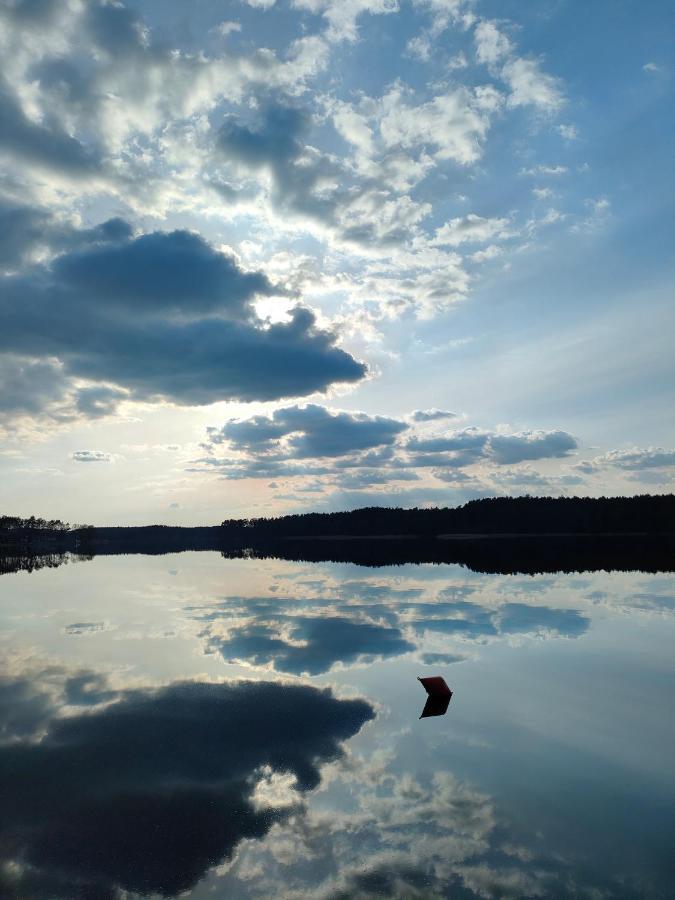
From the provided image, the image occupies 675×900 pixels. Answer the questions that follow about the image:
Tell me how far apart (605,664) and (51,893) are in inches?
782

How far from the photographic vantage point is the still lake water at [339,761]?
31.2ft

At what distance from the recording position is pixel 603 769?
1309cm

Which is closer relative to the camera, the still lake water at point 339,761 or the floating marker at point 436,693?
the still lake water at point 339,761

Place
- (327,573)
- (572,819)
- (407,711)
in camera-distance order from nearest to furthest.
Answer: (572,819) → (407,711) → (327,573)

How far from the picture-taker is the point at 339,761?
13.7m

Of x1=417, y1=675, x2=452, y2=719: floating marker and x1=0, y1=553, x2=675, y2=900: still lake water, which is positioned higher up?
x1=417, y1=675, x2=452, y2=719: floating marker

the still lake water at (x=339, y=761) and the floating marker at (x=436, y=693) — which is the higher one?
the floating marker at (x=436, y=693)

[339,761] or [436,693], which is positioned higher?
[436,693]

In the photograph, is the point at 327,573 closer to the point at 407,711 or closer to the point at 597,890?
the point at 407,711

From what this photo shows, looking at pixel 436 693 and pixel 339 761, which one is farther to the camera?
pixel 436 693

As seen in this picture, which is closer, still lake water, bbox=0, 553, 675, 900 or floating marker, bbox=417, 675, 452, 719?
still lake water, bbox=0, 553, 675, 900

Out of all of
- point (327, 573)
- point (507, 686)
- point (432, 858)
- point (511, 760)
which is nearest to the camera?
point (432, 858)

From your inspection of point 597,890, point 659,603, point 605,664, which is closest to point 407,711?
point 597,890

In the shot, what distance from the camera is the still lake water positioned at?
9.50 m
